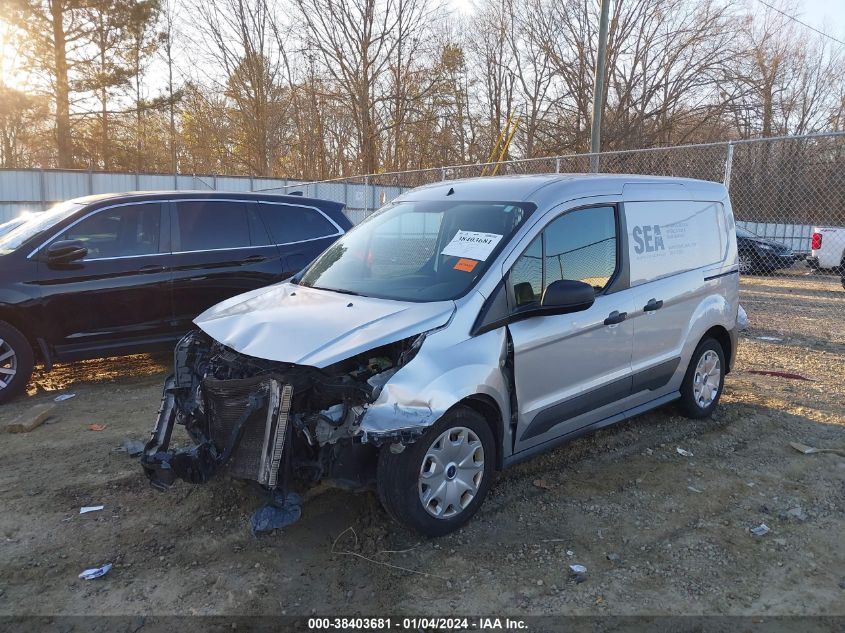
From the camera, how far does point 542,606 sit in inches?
115

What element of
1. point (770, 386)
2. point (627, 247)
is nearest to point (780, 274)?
point (770, 386)

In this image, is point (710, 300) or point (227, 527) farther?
point (710, 300)

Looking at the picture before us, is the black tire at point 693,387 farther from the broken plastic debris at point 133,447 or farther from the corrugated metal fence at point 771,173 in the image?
the corrugated metal fence at point 771,173

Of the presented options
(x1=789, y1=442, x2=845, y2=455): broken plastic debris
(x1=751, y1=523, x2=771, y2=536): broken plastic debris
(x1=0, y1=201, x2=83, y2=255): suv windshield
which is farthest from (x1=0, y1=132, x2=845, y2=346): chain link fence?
(x1=0, y1=201, x2=83, y2=255): suv windshield

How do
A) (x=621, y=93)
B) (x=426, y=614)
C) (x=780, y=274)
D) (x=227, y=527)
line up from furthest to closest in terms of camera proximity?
(x=621, y=93) < (x=780, y=274) < (x=227, y=527) < (x=426, y=614)

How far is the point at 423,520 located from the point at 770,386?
475 centimetres

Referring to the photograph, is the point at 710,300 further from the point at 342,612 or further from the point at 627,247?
the point at 342,612

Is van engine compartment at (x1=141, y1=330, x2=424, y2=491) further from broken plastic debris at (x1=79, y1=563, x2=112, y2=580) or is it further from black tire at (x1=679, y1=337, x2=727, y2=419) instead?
black tire at (x1=679, y1=337, x2=727, y2=419)

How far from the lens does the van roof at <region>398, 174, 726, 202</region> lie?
4.05m

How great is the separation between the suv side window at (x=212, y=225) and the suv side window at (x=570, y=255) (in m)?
4.01

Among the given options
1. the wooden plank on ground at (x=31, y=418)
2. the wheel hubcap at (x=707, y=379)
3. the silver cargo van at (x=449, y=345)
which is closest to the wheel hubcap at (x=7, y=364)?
the wooden plank on ground at (x=31, y=418)

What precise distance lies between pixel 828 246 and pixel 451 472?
564 inches

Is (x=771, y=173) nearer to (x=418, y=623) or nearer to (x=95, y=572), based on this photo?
(x=418, y=623)

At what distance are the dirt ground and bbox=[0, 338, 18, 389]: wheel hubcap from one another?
0.84 m
